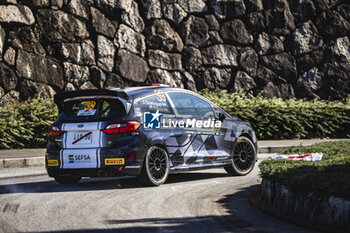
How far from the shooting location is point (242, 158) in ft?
34.8

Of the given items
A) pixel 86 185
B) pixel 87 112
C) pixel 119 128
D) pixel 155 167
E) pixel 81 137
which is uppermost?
pixel 87 112

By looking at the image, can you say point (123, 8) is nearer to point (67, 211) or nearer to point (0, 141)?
point (0, 141)

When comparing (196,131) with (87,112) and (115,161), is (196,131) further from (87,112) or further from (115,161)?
(87,112)

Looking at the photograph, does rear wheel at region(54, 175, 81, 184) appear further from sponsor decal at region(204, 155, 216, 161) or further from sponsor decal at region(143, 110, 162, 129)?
sponsor decal at region(204, 155, 216, 161)

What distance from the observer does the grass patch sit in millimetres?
5805

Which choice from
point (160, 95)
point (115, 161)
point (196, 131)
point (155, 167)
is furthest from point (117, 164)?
point (196, 131)

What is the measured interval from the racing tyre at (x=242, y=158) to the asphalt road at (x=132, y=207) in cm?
56

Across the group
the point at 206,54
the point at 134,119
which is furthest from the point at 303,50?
the point at 134,119

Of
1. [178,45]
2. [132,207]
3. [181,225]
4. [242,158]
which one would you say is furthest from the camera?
[178,45]

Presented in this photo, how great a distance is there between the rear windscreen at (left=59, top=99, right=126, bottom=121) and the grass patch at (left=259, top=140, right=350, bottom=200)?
245cm

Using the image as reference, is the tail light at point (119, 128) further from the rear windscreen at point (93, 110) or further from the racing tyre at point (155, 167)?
the racing tyre at point (155, 167)

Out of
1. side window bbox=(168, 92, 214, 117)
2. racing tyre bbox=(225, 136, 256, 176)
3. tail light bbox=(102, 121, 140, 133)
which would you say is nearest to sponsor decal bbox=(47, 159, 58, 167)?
tail light bbox=(102, 121, 140, 133)

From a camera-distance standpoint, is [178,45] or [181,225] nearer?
[181,225]

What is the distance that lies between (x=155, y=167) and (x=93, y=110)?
1.35 m
